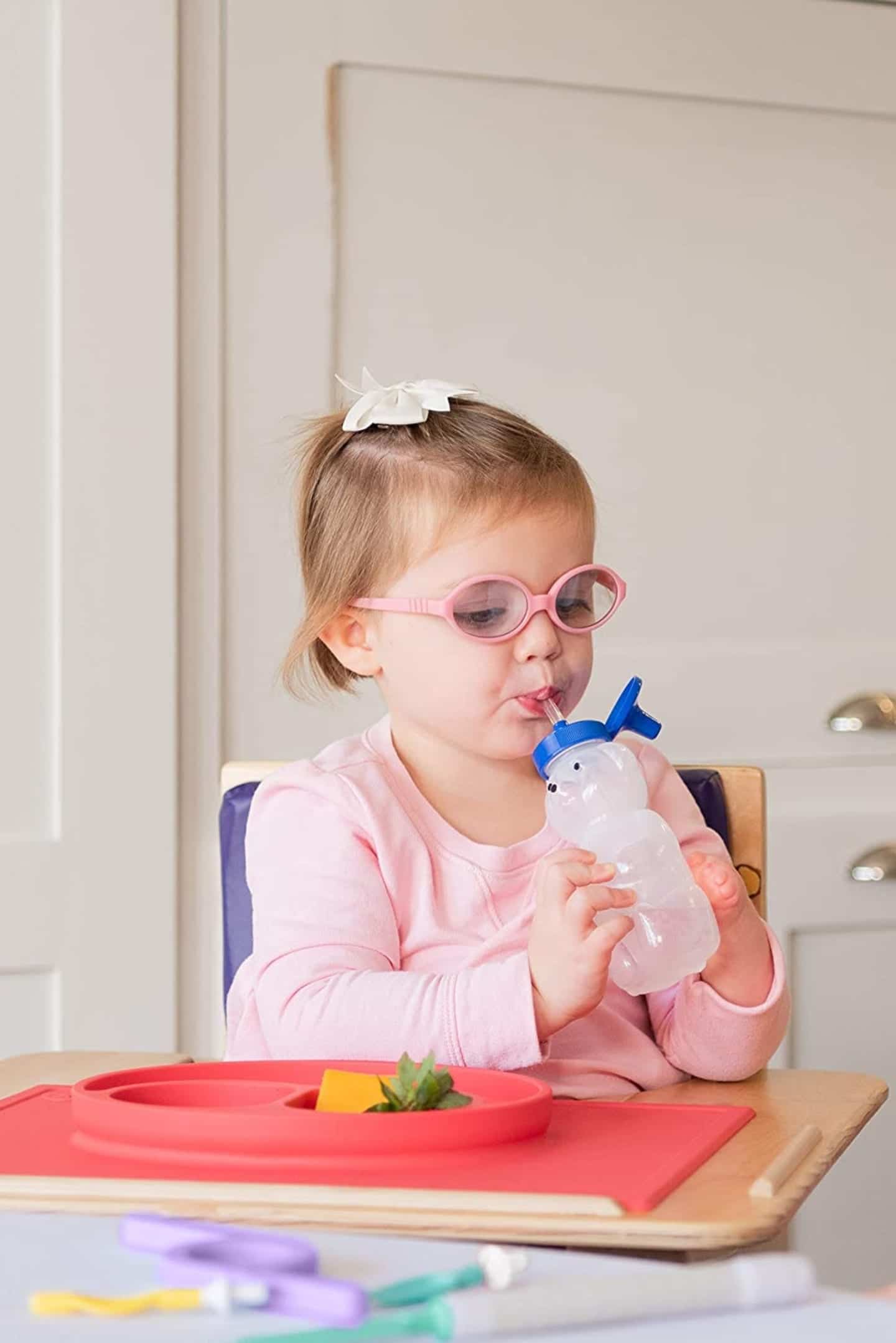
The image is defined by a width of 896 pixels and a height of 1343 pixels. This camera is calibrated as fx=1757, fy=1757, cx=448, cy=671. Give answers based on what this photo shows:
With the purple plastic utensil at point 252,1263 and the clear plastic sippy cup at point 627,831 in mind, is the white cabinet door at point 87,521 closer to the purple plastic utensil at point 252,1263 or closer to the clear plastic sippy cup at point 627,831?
the clear plastic sippy cup at point 627,831

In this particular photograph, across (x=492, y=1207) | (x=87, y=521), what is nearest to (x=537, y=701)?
(x=492, y=1207)

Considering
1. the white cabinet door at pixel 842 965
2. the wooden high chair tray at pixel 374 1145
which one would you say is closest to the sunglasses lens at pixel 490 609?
the wooden high chair tray at pixel 374 1145

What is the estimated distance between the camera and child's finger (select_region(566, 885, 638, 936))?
100cm

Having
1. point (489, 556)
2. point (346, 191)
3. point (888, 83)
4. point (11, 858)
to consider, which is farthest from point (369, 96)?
point (489, 556)

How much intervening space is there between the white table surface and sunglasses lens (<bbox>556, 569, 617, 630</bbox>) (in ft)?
1.92

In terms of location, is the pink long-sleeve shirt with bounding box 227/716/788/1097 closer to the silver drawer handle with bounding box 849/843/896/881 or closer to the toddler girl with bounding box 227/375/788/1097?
the toddler girl with bounding box 227/375/788/1097

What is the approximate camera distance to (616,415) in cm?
235

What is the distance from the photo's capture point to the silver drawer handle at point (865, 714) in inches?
94.9

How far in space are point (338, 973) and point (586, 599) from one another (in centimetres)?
32

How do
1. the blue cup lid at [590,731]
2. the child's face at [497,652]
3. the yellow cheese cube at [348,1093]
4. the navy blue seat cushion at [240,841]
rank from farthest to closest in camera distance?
the navy blue seat cushion at [240,841], the child's face at [497,652], the blue cup lid at [590,731], the yellow cheese cube at [348,1093]

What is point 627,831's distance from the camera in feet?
3.57

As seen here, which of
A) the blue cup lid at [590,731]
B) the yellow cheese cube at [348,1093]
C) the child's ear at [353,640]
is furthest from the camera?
the child's ear at [353,640]

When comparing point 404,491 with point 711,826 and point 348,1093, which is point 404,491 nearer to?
point 711,826

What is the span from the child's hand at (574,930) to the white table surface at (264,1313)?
0.31m
